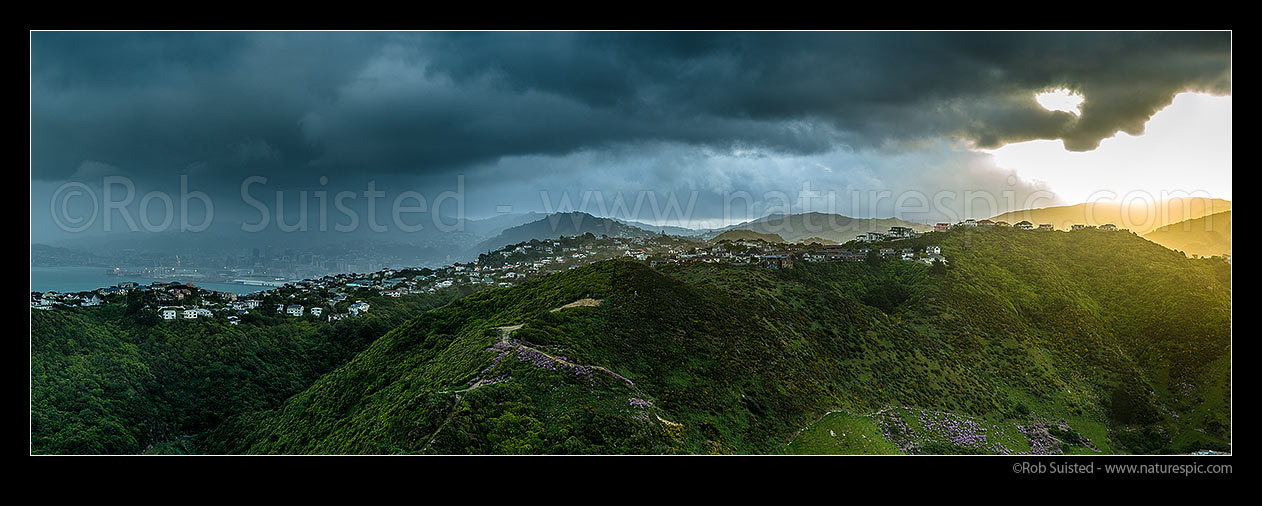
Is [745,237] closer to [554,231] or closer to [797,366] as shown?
[797,366]

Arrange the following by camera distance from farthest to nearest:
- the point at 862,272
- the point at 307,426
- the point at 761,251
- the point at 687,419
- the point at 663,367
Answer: the point at 761,251, the point at 862,272, the point at 307,426, the point at 663,367, the point at 687,419

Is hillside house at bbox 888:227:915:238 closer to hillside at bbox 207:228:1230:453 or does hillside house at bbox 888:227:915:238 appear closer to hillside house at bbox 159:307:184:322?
hillside at bbox 207:228:1230:453

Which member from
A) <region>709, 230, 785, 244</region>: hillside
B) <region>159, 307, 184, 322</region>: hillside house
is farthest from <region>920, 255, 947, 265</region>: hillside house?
<region>159, 307, 184, 322</region>: hillside house

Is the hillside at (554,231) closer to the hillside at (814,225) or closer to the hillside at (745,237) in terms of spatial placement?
the hillside at (745,237)

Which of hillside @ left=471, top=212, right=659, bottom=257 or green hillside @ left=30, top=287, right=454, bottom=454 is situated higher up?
hillside @ left=471, top=212, right=659, bottom=257

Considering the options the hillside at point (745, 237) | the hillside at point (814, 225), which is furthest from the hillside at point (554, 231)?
the hillside at point (814, 225)
